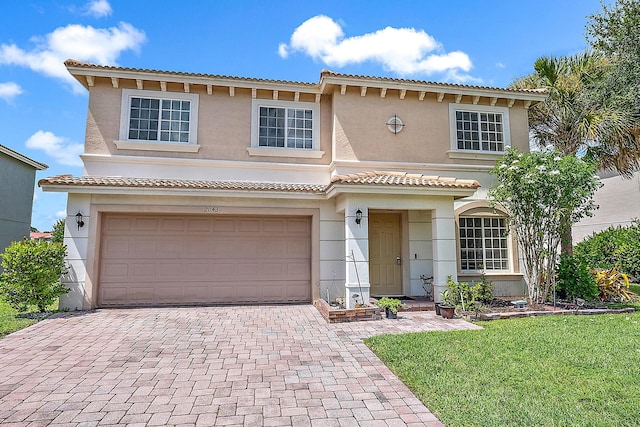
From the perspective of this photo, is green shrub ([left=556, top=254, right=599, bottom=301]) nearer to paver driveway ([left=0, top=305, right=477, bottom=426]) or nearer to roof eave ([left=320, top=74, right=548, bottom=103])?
paver driveway ([left=0, top=305, right=477, bottom=426])

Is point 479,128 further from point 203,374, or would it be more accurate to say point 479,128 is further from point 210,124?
point 203,374

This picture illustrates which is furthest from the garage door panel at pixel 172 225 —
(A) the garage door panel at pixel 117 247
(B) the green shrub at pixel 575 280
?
(B) the green shrub at pixel 575 280

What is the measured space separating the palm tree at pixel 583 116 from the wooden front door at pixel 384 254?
20.2 feet

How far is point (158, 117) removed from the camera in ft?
38.3

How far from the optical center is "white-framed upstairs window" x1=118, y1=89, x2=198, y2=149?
1151cm

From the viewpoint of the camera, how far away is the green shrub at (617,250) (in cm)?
1418

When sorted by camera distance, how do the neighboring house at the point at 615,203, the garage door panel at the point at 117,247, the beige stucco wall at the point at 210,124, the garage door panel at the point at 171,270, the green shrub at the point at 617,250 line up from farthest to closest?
1. the neighboring house at the point at 615,203
2. the green shrub at the point at 617,250
3. the beige stucco wall at the point at 210,124
4. the garage door panel at the point at 171,270
5. the garage door panel at the point at 117,247

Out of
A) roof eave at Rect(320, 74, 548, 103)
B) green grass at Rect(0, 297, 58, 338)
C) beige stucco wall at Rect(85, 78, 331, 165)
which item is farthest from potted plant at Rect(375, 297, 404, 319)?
green grass at Rect(0, 297, 58, 338)

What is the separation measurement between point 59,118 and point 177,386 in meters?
13.5

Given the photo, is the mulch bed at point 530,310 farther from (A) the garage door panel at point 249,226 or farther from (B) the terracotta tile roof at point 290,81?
(B) the terracotta tile roof at point 290,81

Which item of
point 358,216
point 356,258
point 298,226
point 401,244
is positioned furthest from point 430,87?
point 356,258

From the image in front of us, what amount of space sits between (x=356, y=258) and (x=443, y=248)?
101 inches

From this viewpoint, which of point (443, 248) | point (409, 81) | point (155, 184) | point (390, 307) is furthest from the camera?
point (409, 81)

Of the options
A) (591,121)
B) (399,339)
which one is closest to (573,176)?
(591,121)
